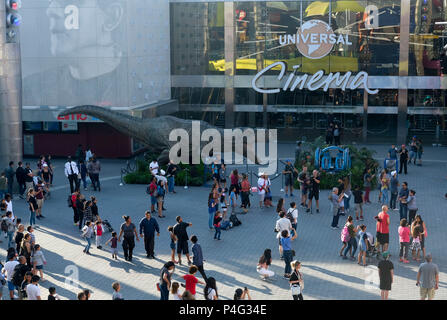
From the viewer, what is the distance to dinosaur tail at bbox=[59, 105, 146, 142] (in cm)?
2983

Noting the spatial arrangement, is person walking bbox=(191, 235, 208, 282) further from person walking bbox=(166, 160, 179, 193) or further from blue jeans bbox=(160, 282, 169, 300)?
person walking bbox=(166, 160, 179, 193)

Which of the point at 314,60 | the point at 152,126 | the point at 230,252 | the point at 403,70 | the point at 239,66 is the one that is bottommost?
the point at 230,252

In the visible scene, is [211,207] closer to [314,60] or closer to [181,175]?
[181,175]

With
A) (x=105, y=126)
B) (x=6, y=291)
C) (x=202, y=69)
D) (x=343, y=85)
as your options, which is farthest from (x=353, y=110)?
(x=6, y=291)

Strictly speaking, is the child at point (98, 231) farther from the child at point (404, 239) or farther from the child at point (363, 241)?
the child at point (404, 239)

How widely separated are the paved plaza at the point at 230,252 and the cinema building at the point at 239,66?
7.68 m

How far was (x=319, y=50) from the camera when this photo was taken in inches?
1487

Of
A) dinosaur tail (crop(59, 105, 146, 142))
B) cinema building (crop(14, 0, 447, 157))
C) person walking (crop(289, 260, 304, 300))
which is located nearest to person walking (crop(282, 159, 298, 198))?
dinosaur tail (crop(59, 105, 146, 142))

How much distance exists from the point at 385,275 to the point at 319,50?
81.1 feet

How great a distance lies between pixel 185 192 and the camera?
26328mm

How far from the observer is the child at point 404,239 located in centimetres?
1747

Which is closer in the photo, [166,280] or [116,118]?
[166,280]

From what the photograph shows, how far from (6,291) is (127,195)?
10.2m

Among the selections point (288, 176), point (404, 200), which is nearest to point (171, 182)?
point (288, 176)
